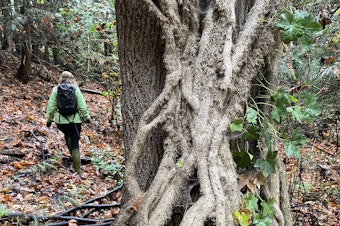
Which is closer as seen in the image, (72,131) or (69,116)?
(69,116)

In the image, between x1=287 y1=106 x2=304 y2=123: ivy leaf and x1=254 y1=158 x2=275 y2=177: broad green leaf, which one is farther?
x1=254 y1=158 x2=275 y2=177: broad green leaf

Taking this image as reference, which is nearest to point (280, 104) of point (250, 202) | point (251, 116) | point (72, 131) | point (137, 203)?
point (251, 116)

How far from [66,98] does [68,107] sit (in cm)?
15

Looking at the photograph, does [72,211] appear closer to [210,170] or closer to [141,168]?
[141,168]

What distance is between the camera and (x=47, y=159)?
648 centimetres

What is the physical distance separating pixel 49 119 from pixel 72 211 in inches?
89.7

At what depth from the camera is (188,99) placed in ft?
8.27

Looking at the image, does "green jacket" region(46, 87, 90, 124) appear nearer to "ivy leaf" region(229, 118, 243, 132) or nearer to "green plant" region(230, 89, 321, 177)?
"green plant" region(230, 89, 321, 177)

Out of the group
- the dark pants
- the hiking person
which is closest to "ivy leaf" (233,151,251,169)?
the hiking person

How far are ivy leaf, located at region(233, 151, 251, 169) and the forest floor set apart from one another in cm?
214

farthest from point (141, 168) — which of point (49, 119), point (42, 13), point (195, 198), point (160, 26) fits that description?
point (42, 13)

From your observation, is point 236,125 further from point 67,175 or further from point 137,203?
point 67,175

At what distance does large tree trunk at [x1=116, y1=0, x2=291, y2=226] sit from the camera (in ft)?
7.38

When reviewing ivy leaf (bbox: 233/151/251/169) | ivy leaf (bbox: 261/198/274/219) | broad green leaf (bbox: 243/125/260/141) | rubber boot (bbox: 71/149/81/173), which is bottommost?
rubber boot (bbox: 71/149/81/173)
